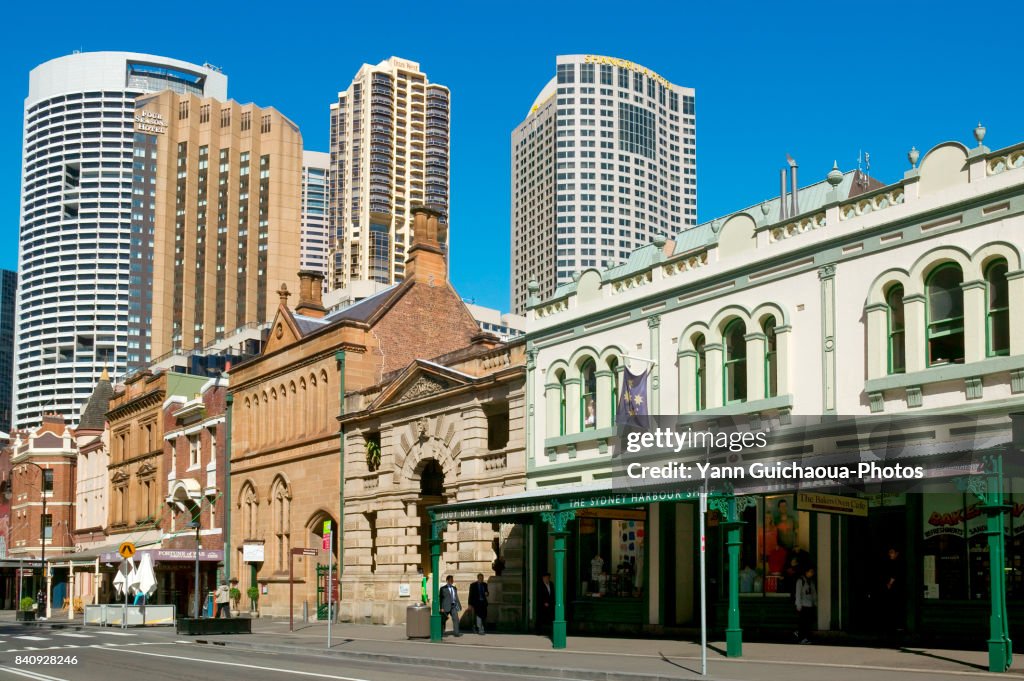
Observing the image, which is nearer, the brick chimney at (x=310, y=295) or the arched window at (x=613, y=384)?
the arched window at (x=613, y=384)

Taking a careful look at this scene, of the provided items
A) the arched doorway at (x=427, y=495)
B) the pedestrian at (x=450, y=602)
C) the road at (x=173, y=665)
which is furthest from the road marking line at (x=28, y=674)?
the arched doorway at (x=427, y=495)

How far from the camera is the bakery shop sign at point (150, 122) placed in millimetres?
184875

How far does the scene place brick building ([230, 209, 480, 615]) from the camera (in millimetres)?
44125

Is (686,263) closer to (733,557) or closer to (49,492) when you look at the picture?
(733,557)

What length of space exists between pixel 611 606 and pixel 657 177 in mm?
166443

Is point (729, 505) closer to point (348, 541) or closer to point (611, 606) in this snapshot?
point (611, 606)

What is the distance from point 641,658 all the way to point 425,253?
90.1ft

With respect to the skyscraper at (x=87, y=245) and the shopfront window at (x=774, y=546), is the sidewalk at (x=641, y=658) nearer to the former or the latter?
the shopfront window at (x=774, y=546)

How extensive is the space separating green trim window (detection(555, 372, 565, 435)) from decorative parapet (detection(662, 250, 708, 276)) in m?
5.01

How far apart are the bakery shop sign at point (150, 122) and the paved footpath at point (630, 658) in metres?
165

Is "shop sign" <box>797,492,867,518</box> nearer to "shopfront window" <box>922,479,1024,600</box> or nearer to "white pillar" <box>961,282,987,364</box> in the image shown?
"shopfront window" <box>922,479,1024,600</box>

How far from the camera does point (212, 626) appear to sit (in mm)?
34219

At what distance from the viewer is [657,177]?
192000mm

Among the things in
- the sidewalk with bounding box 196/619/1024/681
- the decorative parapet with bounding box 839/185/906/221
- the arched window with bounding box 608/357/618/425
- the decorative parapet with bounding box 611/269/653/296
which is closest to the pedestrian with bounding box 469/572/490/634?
the sidewalk with bounding box 196/619/1024/681
